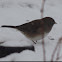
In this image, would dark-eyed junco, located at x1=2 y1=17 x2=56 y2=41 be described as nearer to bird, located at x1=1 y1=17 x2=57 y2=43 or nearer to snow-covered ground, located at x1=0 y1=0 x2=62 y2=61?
bird, located at x1=1 y1=17 x2=57 y2=43

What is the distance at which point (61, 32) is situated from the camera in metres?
4.23

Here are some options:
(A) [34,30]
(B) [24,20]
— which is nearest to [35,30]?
(A) [34,30]

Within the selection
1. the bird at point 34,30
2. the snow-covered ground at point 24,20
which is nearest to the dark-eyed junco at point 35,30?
the bird at point 34,30

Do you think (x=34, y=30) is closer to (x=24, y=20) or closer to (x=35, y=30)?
(x=35, y=30)

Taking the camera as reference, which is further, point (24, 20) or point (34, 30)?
point (24, 20)

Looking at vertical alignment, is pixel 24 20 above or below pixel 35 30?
below

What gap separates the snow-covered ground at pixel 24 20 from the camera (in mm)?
2973

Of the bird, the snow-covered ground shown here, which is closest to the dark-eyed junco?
the bird

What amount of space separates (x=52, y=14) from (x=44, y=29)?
177 cm

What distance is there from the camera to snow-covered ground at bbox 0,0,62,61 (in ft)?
Answer: 9.75

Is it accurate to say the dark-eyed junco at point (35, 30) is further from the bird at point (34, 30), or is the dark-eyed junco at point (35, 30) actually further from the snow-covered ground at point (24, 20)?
the snow-covered ground at point (24, 20)

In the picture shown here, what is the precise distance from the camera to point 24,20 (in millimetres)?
4898

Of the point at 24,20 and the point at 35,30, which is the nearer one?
the point at 35,30

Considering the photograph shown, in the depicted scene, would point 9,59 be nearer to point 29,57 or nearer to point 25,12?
point 29,57
